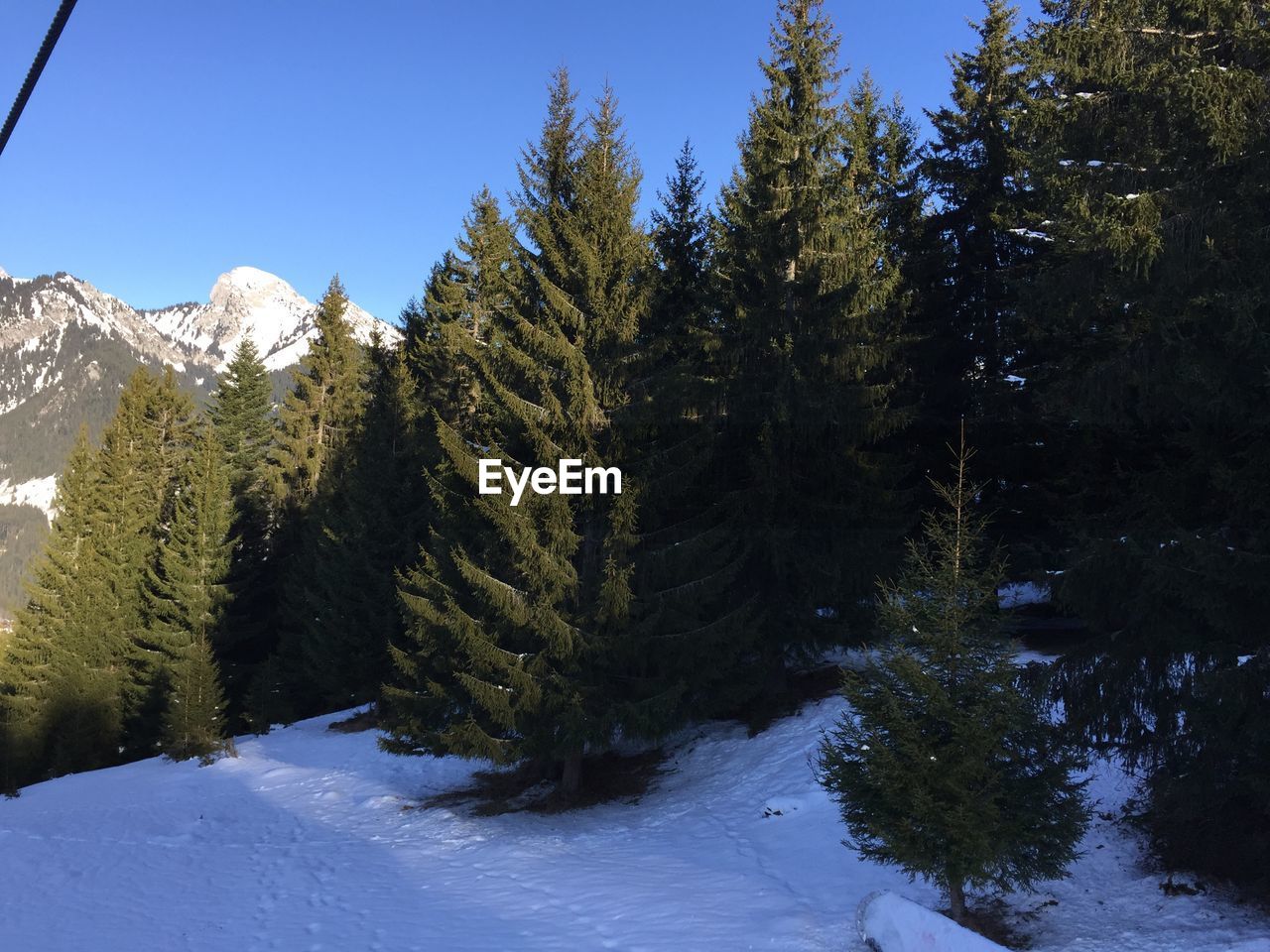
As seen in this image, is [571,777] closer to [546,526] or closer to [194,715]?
[546,526]

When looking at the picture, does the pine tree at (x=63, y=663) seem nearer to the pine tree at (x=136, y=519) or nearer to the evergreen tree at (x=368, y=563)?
the pine tree at (x=136, y=519)

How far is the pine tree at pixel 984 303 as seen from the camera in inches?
701

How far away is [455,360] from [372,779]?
1352 cm

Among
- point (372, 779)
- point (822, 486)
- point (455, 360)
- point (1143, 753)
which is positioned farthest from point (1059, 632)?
point (455, 360)

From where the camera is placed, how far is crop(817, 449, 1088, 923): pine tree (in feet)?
22.4

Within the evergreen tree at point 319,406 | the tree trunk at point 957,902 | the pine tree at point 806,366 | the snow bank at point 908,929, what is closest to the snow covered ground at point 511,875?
the snow bank at point 908,929

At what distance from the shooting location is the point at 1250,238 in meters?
7.15

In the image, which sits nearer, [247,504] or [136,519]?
[136,519]

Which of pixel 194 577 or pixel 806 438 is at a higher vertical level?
pixel 806 438

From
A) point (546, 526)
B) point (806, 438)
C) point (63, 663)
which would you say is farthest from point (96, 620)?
point (806, 438)

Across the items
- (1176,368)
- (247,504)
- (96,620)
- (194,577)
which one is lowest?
(96,620)

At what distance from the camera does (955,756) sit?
6941mm

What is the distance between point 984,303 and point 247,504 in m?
33.7

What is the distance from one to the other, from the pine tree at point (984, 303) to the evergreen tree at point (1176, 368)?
8.70m
